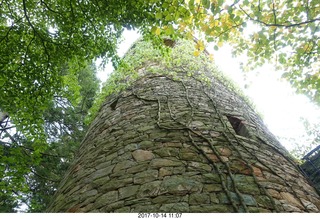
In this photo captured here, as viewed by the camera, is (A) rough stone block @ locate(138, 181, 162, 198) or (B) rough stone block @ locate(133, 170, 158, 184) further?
(B) rough stone block @ locate(133, 170, 158, 184)

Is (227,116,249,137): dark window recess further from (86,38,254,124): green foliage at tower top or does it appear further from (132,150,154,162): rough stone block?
(132,150,154,162): rough stone block

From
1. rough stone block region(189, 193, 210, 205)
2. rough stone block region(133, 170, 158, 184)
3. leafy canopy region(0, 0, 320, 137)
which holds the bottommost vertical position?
rough stone block region(189, 193, 210, 205)

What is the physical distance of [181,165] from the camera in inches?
105

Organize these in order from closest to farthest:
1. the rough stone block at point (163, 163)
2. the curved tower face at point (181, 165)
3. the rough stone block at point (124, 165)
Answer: the curved tower face at point (181, 165), the rough stone block at point (163, 163), the rough stone block at point (124, 165)

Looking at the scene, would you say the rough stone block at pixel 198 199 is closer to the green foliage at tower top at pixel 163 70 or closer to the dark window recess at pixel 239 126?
the dark window recess at pixel 239 126

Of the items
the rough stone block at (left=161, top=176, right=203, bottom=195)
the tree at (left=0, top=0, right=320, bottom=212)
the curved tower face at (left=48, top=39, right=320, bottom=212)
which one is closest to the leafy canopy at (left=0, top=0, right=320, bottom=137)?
the tree at (left=0, top=0, right=320, bottom=212)

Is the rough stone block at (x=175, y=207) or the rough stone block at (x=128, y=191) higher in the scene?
the rough stone block at (x=128, y=191)

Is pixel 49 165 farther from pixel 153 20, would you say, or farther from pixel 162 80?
pixel 153 20

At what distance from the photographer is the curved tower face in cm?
232

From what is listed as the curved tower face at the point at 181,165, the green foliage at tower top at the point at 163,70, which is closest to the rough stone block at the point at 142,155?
the curved tower face at the point at 181,165

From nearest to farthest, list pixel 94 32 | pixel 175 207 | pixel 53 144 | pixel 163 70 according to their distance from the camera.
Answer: pixel 175 207
pixel 94 32
pixel 163 70
pixel 53 144

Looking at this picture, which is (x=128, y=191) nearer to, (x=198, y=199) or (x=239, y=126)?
(x=198, y=199)

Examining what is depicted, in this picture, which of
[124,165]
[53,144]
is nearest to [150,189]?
[124,165]

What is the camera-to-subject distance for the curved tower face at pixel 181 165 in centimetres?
232
